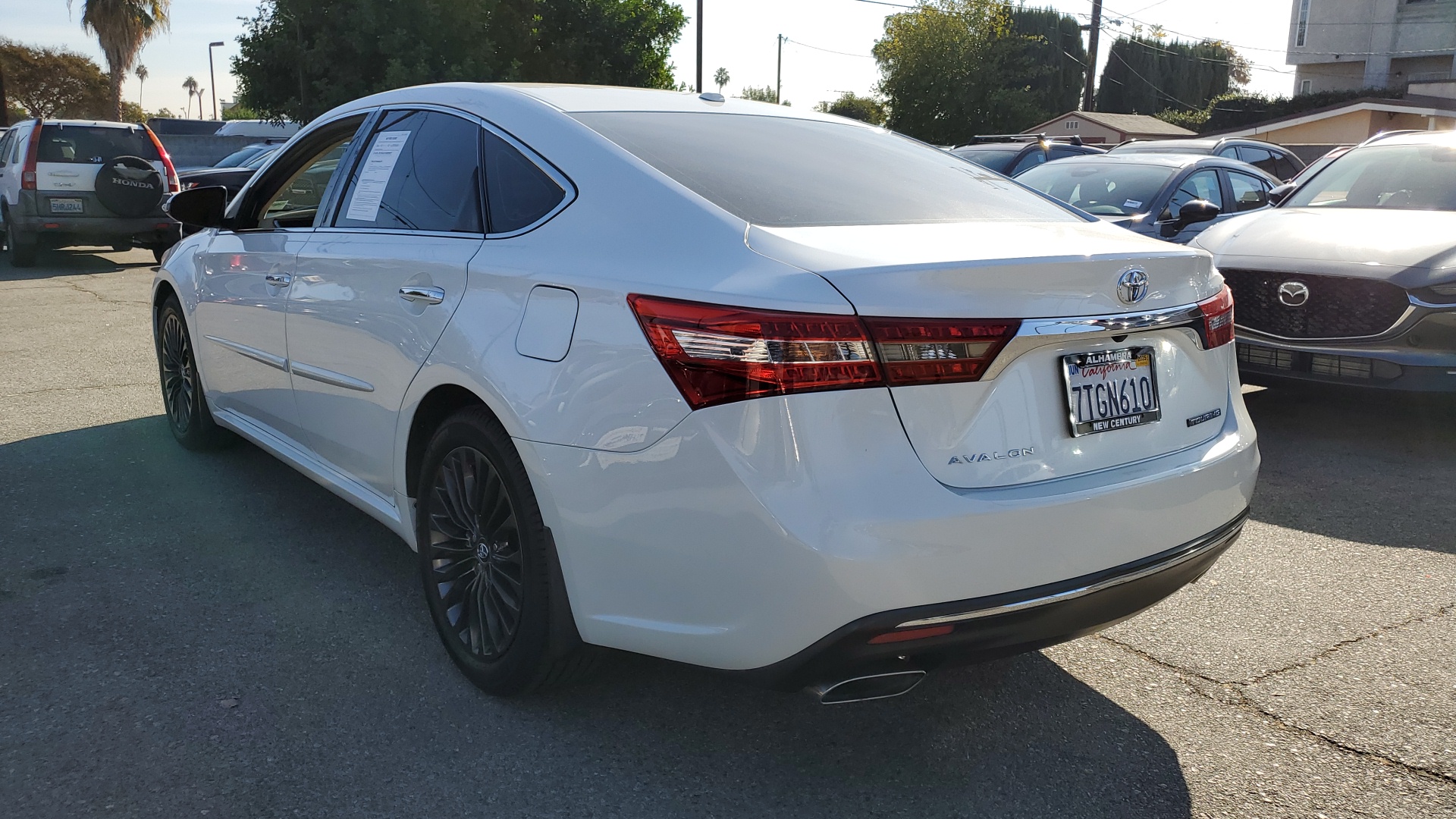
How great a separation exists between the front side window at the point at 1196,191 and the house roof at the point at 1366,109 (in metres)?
28.4

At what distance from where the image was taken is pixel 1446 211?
6.23 metres

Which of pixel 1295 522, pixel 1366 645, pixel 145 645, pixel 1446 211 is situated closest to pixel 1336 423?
pixel 1446 211

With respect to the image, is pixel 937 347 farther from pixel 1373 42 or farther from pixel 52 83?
pixel 52 83

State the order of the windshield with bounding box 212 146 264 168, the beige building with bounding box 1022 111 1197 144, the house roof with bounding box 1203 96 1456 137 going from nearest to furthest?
the windshield with bounding box 212 146 264 168 → the house roof with bounding box 1203 96 1456 137 → the beige building with bounding box 1022 111 1197 144

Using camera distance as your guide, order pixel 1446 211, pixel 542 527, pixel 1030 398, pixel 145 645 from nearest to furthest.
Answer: pixel 1030 398 < pixel 542 527 < pixel 145 645 < pixel 1446 211

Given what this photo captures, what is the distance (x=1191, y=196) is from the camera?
8680 mm

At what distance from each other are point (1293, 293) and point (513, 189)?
176 inches

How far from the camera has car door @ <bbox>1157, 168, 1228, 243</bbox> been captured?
8.27m

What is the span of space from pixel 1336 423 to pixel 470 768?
5.46 meters

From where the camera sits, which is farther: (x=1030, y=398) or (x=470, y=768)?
(x=470, y=768)

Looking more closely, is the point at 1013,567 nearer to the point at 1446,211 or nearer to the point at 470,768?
the point at 470,768

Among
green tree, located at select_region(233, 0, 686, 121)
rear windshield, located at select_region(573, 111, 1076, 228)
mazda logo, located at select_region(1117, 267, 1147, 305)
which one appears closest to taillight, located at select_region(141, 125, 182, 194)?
green tree, located at select_region(233, 0, 686, 121)

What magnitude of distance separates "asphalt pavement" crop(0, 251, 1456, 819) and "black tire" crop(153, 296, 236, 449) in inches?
29.3

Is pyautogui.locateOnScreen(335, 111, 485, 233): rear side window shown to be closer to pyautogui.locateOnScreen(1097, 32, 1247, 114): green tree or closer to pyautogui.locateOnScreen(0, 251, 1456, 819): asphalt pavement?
pyautogui.locateOnScreen(0, 251, 1456, 819): asphalt pavement
